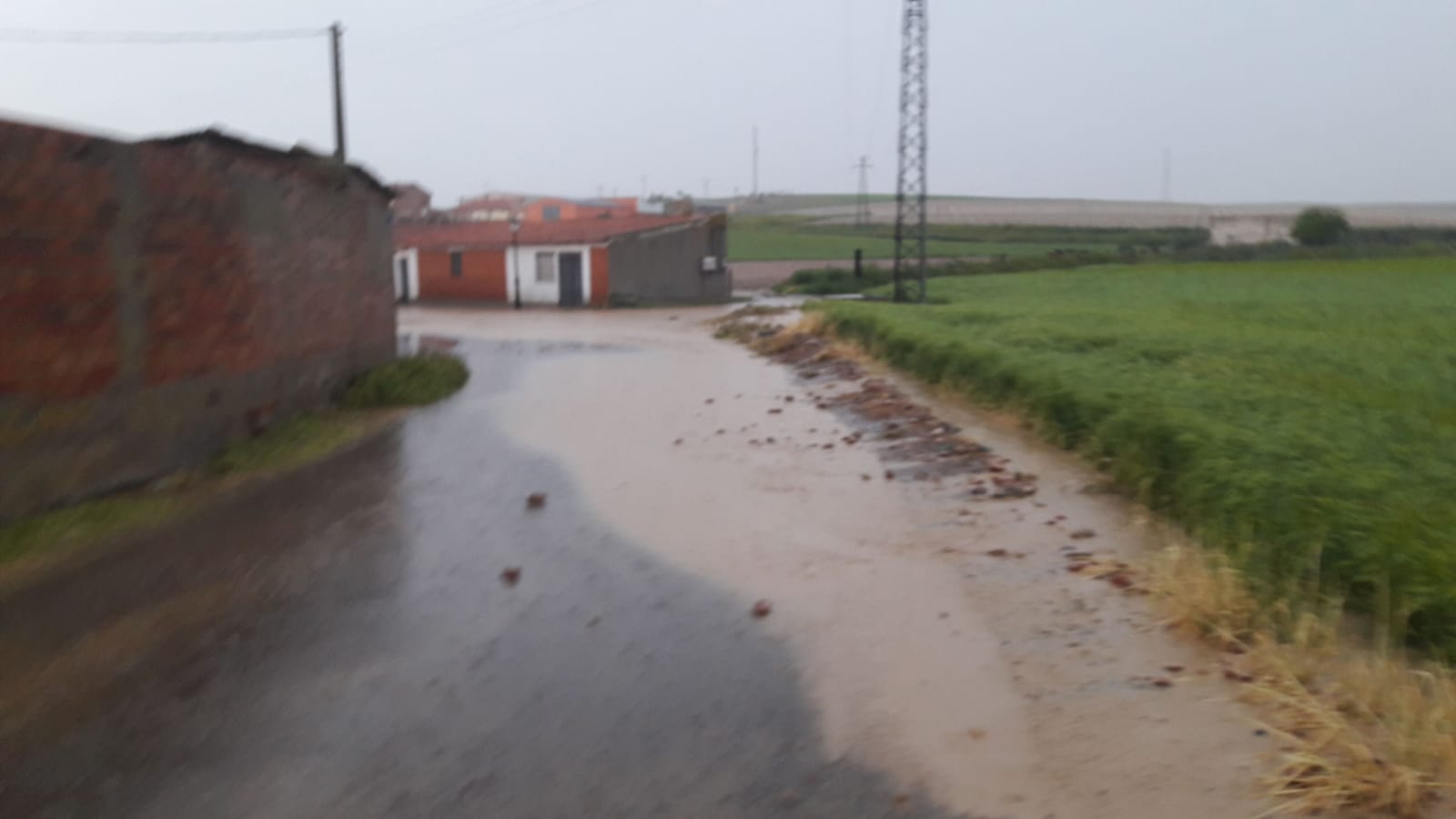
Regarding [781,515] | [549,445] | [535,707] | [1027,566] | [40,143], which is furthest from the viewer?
[549,445]

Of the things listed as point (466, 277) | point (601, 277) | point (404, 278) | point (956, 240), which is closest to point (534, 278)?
point (601, 277)

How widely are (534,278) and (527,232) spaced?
2875mm

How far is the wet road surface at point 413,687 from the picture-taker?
4613 millimetres

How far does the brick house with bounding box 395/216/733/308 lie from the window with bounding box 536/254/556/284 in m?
0.03

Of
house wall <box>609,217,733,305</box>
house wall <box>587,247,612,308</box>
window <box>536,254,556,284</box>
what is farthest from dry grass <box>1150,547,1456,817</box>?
window <box>536,254,556,284</box>

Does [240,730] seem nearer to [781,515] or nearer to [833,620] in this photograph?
[833,620]

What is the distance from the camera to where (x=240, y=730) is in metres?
5.21

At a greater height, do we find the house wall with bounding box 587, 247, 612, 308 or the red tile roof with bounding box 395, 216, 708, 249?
the red tile roof with bounding box 395, 216, 708, 249

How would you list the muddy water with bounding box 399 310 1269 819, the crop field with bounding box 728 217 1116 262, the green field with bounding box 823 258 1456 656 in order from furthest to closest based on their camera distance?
the crop field with bounding box 728 217 1116 262, the green field with bounding box 823 258 1456 656, the muddy water with bounding box 399 310 1269 819

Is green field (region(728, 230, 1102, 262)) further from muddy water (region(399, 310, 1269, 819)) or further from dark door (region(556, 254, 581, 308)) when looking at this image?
muddy water (region(399, 310, 1269, 819))

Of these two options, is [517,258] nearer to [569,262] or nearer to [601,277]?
[569,262]

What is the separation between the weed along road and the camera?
15.1 feet

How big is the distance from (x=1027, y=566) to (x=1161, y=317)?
55.2ft

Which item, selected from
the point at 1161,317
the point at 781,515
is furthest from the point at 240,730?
the point at 1161,317
